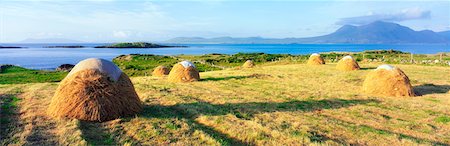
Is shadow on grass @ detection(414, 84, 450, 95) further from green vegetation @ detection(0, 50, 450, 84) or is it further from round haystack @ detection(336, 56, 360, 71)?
green vegetation @ detection(0, 50, 450, 84)

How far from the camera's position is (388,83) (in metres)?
17.3

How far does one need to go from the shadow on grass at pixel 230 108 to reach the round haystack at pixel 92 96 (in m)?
1.16

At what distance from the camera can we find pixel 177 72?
78.6 ft

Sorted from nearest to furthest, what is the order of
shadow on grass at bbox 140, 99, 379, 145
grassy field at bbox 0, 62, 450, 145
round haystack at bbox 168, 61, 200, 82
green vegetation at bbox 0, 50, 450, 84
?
grassy field at bbox 0, 62, 450, 145
shadow on grass at bbox 140, 99, 379, 145
round haystack at bbox 168, 61, 200, 82
green vegetation at bbox 0, 50, 450, 84

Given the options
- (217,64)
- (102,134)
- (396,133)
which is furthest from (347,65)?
(217,64)

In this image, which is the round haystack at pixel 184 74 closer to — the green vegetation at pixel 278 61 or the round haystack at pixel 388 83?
the round haystack at pixel 388 83

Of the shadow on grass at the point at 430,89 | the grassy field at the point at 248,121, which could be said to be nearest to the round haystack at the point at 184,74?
the grassy field at the point at 248,121

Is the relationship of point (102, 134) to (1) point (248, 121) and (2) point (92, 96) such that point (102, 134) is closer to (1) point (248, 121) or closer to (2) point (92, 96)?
(2) point (92, 96)

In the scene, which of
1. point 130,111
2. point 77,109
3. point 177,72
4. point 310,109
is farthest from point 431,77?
point 77,109

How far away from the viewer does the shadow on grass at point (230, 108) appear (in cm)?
1207

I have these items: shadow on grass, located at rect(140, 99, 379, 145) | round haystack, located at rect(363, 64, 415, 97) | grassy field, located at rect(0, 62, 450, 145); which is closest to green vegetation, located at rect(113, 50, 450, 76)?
round haystack, located at rect(363, 64, 415, 97)

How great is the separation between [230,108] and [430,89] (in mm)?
13719

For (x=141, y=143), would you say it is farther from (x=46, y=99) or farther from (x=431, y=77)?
(x=431, y=77)

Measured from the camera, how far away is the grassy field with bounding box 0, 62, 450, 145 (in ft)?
30.5
